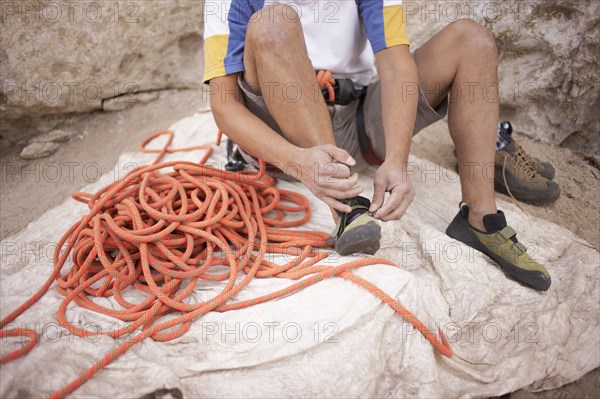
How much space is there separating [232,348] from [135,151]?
1.48 m

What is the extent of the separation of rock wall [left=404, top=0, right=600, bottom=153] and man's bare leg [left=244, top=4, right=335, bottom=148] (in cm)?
140

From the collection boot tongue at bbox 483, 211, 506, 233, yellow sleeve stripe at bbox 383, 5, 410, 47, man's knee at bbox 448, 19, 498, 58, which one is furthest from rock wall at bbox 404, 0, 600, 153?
boot tongue at bbox 483, 211, 506, 233

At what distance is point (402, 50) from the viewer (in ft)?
5.19

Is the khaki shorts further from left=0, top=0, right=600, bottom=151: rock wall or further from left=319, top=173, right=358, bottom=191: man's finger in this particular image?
left=0, top=0, right=600, bottom=151: rock wall

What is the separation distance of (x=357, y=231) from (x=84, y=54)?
186cm

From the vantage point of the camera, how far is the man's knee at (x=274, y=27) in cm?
133

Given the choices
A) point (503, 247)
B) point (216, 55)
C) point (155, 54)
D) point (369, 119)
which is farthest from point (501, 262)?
point (155, 54)

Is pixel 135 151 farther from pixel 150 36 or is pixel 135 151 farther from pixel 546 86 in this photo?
pixel 546 86

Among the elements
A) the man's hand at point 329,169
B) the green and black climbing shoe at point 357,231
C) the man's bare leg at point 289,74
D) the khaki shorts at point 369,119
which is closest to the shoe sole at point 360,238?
the green and black climbing shoe at point 357,231

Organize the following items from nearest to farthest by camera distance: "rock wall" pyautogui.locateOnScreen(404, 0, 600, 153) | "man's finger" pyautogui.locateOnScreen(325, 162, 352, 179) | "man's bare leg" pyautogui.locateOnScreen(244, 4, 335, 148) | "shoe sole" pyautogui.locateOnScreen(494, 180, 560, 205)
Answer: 1. "man's finger" pyautogui.locateOnScreen(325, 162, 352, 179)
2. "man's bare leg" pyautogui.locateOnScreen(244, 4, 335, 148)
3. "shoe sole" pyautogui.locateOnScreen(494, 180, 560, 205)
4. "rock wall" pyautogui.locateOnScreen(404, 0, 600, 153)

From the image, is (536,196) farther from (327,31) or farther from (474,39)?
(327,31)

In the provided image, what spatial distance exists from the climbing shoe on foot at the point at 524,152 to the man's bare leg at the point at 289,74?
105cm

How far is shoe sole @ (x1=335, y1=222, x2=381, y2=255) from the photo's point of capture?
4.17 ft

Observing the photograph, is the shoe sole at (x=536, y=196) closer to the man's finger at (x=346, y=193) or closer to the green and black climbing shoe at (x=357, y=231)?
the green and black climbing shoe at (x=357, y=231)
